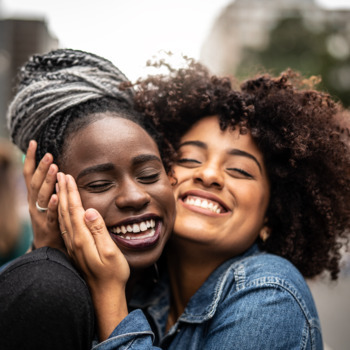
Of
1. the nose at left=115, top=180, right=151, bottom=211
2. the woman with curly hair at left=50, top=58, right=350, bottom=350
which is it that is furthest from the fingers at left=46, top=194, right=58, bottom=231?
the woman with curly hair at left=50, top=58, right=350, bottom=350

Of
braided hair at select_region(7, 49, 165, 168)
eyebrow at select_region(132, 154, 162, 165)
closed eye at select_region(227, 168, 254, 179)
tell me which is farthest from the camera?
closed eye at select_region(227, 168, 254, 179)

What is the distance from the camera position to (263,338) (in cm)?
199

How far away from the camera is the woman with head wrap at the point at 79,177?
5.18 feet

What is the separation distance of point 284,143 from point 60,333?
1.89m

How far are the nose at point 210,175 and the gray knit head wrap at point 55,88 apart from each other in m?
0.66

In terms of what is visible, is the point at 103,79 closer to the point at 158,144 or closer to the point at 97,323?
the point at 158,144

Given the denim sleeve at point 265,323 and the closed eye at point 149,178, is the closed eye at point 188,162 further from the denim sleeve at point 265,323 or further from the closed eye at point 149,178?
the denim sleeve at point 265,323

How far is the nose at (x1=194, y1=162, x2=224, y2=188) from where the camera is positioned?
255cm

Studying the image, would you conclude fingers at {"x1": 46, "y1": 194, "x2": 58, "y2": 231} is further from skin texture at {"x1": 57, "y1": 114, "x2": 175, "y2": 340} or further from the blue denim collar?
the blue denim collar

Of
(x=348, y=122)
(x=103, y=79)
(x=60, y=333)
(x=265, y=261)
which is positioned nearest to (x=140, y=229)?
(x=60, y=333)

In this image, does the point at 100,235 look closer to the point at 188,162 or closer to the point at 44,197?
the point at 44,197

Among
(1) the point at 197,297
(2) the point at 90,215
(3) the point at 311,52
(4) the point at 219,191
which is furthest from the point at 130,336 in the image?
Result: (3) the point at 311,52

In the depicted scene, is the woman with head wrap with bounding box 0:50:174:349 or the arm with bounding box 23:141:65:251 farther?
the arm with bounding box 23:141:65:251

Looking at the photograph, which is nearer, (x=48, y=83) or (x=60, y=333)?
(x=60, y=333)
